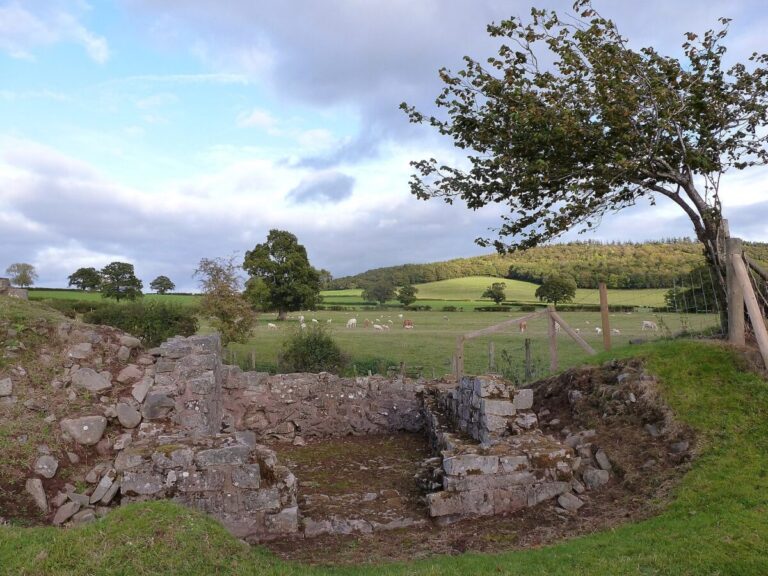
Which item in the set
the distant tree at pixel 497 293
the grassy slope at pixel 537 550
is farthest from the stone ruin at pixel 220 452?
the distant tree at pixel 497 293

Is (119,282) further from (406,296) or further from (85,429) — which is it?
(406,296)

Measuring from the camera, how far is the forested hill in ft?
104

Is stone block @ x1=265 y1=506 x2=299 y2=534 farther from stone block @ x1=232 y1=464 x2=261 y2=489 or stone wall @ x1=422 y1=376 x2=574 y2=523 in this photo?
stone wall @ x1=422 y1=376 x2=574 y2=523

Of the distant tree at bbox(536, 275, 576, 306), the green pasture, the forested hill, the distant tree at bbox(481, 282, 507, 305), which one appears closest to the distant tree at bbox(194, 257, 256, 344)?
the green pasture

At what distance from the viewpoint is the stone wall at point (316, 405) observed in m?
15.2

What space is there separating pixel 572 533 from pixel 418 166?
33.3 feet

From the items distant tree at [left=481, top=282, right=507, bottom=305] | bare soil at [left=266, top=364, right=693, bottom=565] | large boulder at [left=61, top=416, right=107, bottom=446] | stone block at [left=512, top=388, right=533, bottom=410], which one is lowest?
bare soil at [left=266, top=364, right=693, bottom=565]

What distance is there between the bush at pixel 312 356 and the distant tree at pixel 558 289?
26047 mm

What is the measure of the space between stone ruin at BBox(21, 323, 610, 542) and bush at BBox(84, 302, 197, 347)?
25.1ft

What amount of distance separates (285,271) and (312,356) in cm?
2522

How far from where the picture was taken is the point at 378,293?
64.8 metres

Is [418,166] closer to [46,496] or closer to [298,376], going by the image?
[298,376]

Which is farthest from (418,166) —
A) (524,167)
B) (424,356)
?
(424,356)

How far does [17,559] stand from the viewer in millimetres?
5312
